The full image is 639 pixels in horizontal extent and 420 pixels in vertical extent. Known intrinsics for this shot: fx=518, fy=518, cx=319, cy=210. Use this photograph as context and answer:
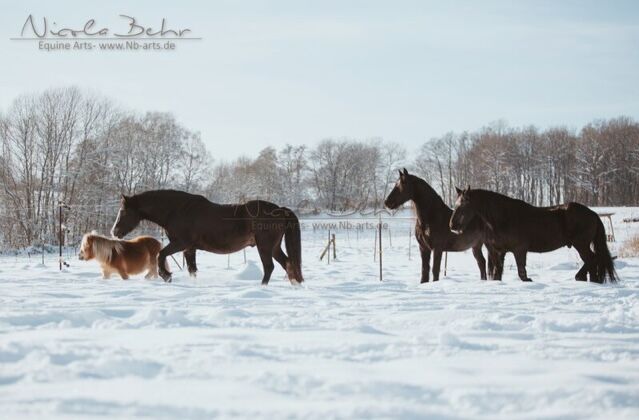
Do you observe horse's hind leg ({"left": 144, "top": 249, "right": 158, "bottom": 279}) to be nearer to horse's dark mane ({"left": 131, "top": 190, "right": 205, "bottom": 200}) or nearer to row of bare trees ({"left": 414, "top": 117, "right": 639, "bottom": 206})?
horse's dark mane ({"left": 131, "top": 190, "right": 205, "bottom": 200})

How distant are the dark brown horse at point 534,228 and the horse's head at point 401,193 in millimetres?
920

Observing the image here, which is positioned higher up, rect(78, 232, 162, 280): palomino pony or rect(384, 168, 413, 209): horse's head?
rect(384, 168, 413, 209): horse's head

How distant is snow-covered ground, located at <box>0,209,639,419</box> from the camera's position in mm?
2311

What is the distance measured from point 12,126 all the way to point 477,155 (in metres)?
49.9

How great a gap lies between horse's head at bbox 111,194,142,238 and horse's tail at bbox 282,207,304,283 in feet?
8.41

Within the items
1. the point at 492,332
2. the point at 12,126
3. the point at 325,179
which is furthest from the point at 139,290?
the point at 325,179

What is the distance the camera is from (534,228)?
806 centimetres

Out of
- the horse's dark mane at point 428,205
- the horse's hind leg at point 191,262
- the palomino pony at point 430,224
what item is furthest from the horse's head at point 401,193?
the horse's hind leg at point 191,262

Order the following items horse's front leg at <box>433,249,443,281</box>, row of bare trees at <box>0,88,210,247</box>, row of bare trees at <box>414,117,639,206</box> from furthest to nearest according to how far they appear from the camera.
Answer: row of bare trees at <box>414,117,639,206</box> < row of bare trees at <box>0,88,210,247</box> < horse's front leg at <box>433,249,443,281</box>

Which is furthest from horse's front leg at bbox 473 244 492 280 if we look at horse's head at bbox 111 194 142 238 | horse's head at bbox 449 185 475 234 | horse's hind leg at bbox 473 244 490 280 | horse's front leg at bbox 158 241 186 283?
horse's head at bbox 111 194 142 238

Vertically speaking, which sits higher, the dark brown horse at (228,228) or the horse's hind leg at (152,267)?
the dark brown horse at (228,228)

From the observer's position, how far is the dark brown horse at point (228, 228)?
26.5 feet

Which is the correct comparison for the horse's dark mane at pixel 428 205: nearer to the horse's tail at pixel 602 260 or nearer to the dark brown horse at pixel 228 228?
the dark brown horse at pixel 228 228

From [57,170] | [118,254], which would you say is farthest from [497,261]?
[57,170]
